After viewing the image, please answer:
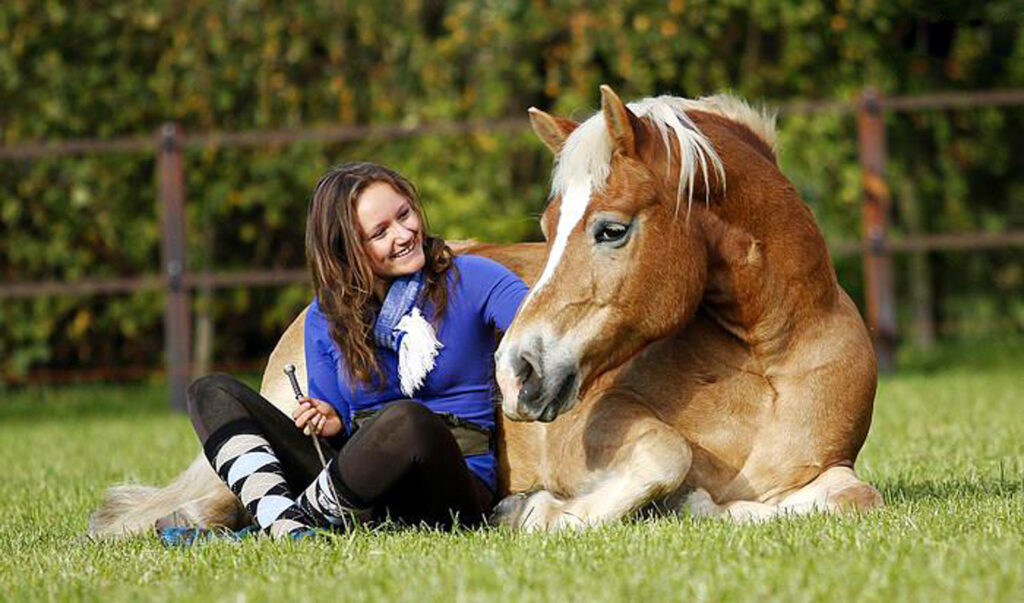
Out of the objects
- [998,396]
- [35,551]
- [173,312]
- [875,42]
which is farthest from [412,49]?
[35,551]

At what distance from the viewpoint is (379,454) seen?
4020 millimetres

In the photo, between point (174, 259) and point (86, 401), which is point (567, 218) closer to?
point (174, 259)

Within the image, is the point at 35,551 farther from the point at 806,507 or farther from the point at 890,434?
the point at 890,434

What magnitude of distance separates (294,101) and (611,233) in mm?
8272

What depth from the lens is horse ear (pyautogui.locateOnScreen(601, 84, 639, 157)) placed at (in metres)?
3.86

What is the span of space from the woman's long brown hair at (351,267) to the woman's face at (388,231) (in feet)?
0.08

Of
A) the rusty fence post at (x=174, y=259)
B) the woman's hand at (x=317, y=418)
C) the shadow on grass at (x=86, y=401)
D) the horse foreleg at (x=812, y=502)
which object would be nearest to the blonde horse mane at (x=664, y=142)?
the horse foreleg at (x=812, y=502)

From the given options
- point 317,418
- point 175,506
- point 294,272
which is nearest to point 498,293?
point 317,418

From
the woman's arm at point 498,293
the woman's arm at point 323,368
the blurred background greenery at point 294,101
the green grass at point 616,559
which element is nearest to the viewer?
the green grass at point 616,559

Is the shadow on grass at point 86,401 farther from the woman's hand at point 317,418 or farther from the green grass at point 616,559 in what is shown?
the woman's hand at point 317,418

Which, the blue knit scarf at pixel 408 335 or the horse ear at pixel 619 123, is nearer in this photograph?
the horse ear at pixel 619 123

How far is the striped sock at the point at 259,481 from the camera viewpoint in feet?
13.3

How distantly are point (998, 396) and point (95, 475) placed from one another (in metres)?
4.75

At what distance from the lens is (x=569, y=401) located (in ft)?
12.4
